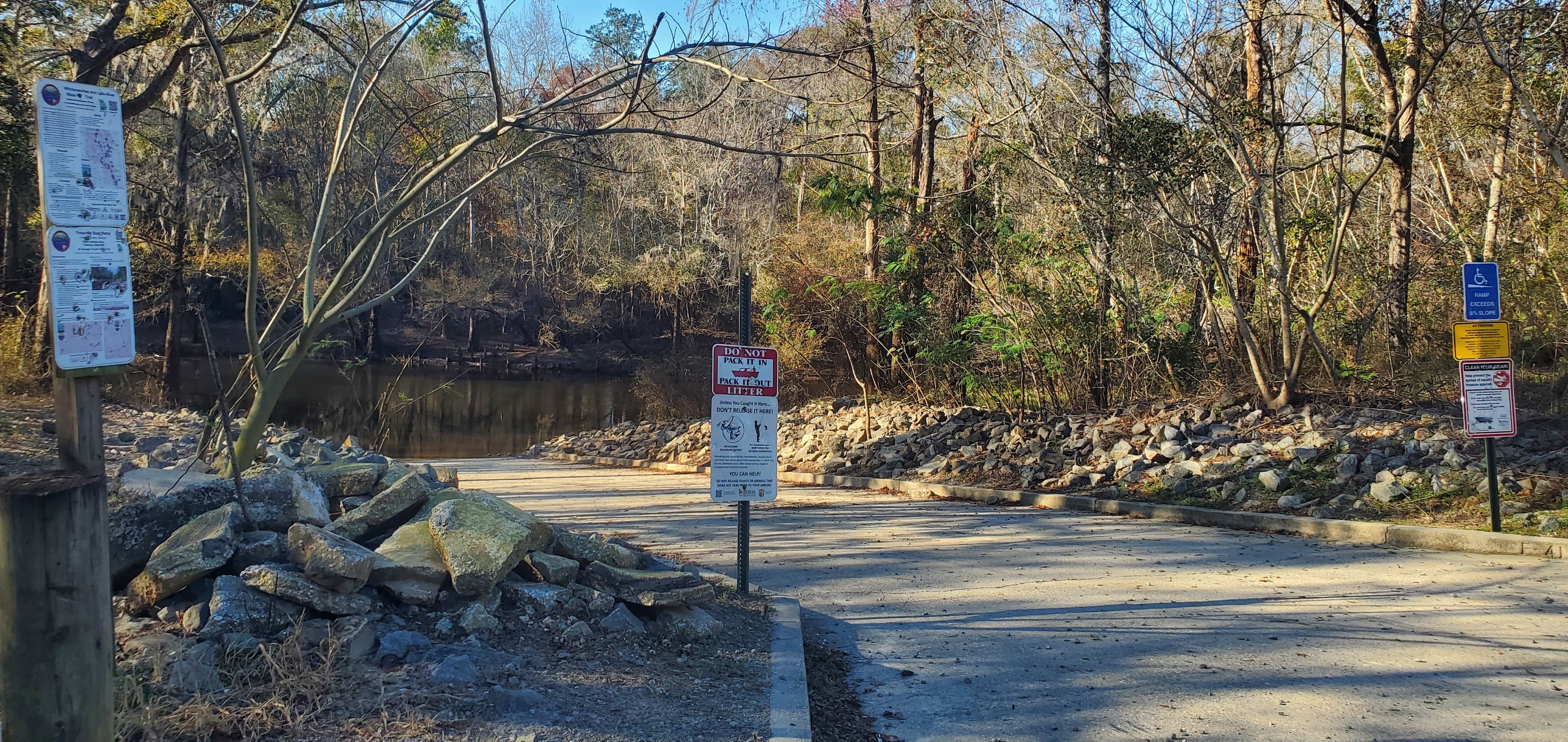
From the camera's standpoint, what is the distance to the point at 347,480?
287 inches

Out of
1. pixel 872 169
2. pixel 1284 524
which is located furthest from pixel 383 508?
pixel 872 169

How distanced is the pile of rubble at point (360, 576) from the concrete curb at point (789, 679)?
45 centimetres

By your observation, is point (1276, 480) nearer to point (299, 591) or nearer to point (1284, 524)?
point (1284, 524)

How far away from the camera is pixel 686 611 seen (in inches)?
237

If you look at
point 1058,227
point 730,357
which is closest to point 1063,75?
point 1058,227

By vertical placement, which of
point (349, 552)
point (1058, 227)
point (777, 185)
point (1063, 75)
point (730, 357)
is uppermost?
point (777, 185)

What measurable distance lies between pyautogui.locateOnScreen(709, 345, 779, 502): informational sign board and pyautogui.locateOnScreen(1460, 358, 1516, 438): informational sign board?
21.5ft

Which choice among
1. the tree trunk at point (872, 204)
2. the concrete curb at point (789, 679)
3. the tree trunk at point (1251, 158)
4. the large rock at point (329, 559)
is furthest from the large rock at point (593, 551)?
the tree trunk at point (872, 204)

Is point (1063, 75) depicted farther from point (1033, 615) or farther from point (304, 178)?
point (304, 178)

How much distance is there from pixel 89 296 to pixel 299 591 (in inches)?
83.8

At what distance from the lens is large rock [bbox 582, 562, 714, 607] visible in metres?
5.94

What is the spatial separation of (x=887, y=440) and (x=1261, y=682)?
1246cm

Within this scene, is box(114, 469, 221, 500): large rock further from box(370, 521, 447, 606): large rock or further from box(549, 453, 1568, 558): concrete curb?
box(549, 453, 1568, 558): concrete curb

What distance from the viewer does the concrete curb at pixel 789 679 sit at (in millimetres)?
4457
